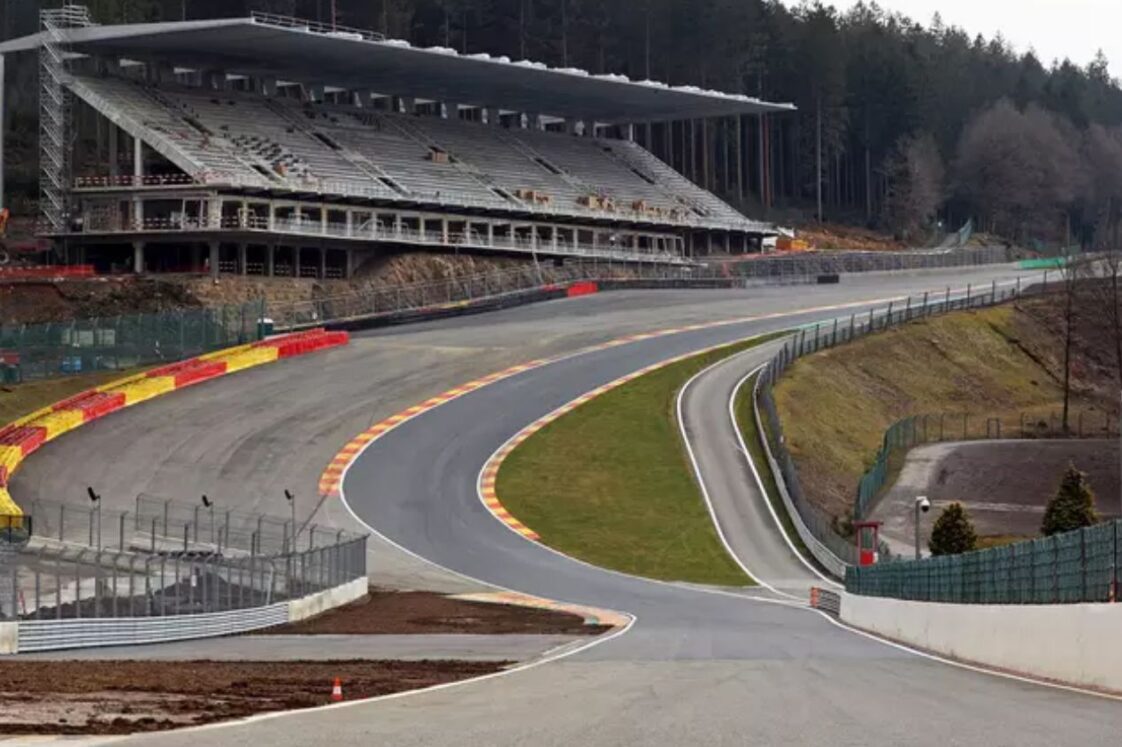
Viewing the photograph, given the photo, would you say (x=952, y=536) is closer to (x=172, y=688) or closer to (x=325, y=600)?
(x=325, y=600)

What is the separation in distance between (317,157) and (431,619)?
254 ft

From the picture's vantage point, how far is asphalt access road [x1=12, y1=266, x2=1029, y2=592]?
2211 inches

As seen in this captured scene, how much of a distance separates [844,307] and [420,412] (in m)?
→ 40.7

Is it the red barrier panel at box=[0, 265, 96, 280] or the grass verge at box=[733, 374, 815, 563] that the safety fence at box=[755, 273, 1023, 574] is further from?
the red barrier panel at box=[0, 265, 96, 280]

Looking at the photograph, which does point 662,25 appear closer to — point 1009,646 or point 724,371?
point 724,371

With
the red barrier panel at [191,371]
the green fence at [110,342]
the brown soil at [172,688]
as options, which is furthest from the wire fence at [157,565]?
the green fence at [110,342]

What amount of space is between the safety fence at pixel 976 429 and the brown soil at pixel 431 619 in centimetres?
2733

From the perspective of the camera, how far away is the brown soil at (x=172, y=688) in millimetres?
17469

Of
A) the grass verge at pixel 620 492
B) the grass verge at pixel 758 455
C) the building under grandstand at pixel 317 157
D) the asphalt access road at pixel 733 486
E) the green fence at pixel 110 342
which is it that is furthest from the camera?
the building under grandstand at pixel 317 157

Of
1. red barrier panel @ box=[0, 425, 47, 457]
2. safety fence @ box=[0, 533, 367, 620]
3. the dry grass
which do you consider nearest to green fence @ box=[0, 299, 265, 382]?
red barrier panel @ box=[0, 425, 47, 457]

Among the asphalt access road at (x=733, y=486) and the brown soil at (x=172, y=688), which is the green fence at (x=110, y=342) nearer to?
the asphalt access road at (x=733, y=486)

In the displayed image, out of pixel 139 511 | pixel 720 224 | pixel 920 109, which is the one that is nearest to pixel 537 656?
pixel 139 511

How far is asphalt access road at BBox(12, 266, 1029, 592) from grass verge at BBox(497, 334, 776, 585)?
6301 millimetres

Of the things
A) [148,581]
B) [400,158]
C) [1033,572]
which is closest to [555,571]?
[148,581]
